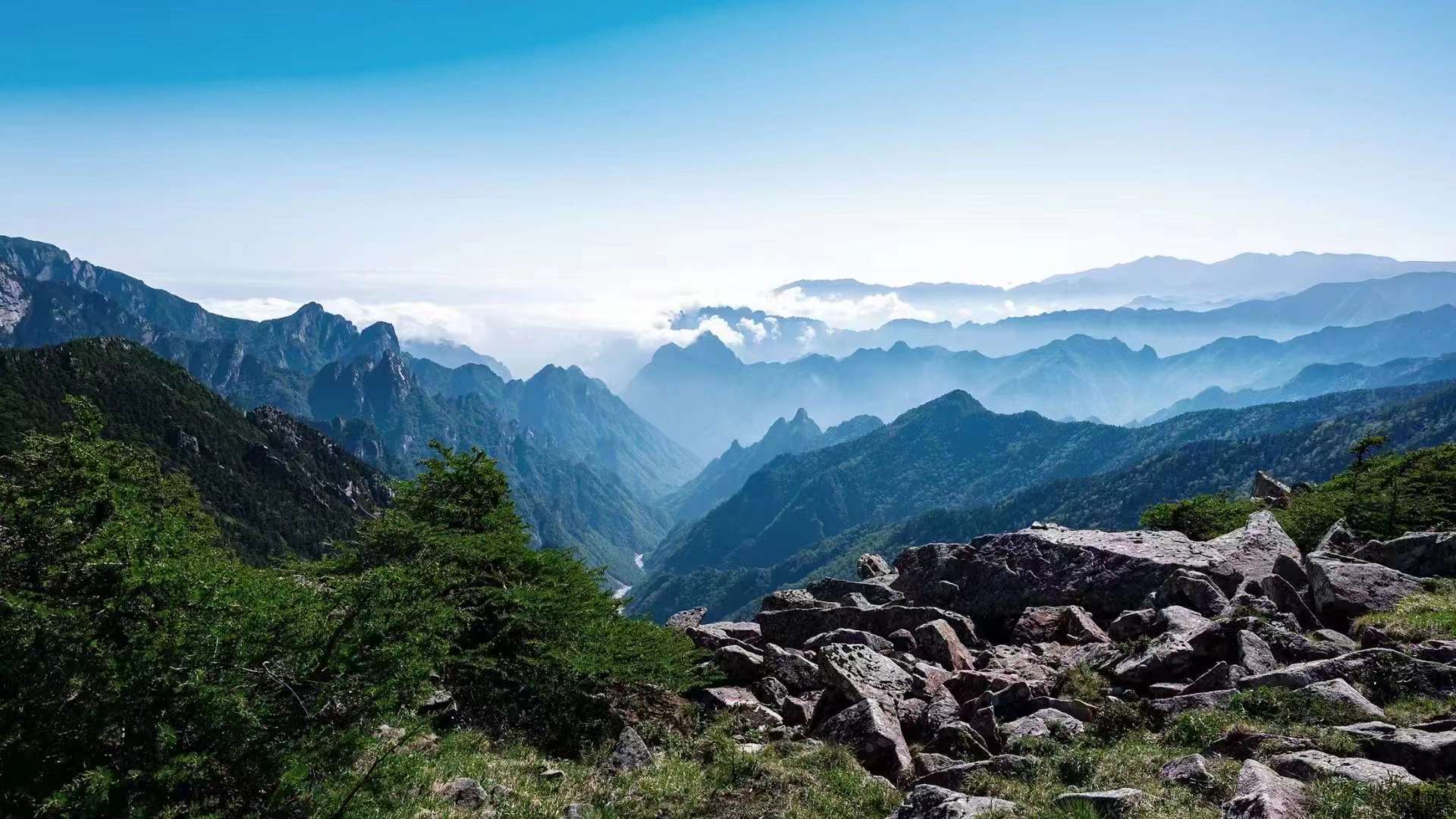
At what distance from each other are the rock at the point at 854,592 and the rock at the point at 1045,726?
505 inches

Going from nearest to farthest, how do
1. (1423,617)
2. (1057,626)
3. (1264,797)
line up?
(1264,797)
(1423,617)
(1057,626)

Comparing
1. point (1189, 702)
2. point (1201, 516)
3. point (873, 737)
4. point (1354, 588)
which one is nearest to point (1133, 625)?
point (1354, 588)

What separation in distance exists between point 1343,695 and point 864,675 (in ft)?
31.4

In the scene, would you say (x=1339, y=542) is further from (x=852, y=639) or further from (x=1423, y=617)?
(x=852, y=639)

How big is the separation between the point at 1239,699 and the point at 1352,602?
8.54 meters

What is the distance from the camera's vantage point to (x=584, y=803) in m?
11.9

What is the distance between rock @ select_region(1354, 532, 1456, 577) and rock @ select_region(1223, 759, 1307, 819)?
1688 cm

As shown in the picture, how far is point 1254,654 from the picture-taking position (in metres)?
15.0

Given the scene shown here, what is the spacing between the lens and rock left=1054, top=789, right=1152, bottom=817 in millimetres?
9125

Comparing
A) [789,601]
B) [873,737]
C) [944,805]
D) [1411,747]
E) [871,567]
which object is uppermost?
[1411,747]

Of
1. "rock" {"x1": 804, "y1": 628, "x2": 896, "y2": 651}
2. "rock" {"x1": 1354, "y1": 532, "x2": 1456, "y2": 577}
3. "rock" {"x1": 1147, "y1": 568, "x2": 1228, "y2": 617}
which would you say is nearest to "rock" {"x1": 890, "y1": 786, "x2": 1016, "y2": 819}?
"rock" {"x1": 804, "y1": 628, "x2": 896, "y2": 651}

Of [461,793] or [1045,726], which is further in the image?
[1045,726]

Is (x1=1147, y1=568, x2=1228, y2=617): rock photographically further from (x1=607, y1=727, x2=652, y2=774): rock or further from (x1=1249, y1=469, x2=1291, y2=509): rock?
(x1=1249, y1=469, x2=1291, y2=509): rock

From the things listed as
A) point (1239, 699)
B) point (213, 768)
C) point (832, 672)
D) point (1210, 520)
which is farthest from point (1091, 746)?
point (1210, 520)
